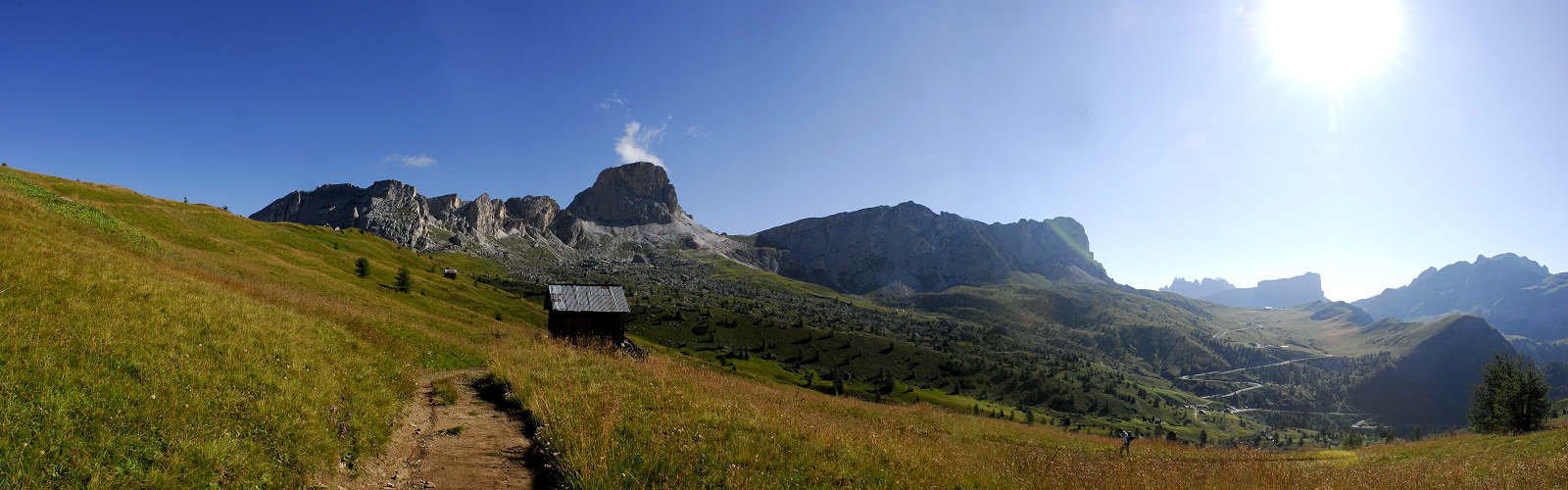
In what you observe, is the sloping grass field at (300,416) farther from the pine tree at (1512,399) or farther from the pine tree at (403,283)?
the pine tree at (1512,399)

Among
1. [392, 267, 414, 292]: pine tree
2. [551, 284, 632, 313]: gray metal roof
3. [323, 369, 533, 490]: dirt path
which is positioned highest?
[551, 284, 632, 313]: gray metal roof

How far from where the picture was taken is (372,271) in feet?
228

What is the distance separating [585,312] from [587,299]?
1.44 meters

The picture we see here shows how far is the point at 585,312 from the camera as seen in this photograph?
1708 inches

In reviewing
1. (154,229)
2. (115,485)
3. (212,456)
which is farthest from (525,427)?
(154,229)

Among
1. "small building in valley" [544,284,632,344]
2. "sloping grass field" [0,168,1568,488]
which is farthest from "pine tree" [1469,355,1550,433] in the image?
"small building in valley" [544,284,632,344]

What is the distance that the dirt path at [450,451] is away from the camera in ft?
28.7

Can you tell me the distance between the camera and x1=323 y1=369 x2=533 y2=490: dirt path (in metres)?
8.75

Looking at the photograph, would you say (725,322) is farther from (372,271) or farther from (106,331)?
(106,331)

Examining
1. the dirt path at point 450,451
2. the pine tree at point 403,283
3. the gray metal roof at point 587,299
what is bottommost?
the dirt path at point 450,451

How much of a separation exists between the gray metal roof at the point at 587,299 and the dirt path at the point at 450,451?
96.3ft

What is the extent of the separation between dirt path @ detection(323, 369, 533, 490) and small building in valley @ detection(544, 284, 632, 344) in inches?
1151

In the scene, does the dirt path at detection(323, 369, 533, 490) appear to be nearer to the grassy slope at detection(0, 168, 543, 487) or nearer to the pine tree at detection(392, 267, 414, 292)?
the grassy slope at detection(0, 168, 543, 487)

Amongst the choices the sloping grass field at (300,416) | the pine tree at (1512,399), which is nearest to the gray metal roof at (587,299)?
the sloping grass field at (300,416)
